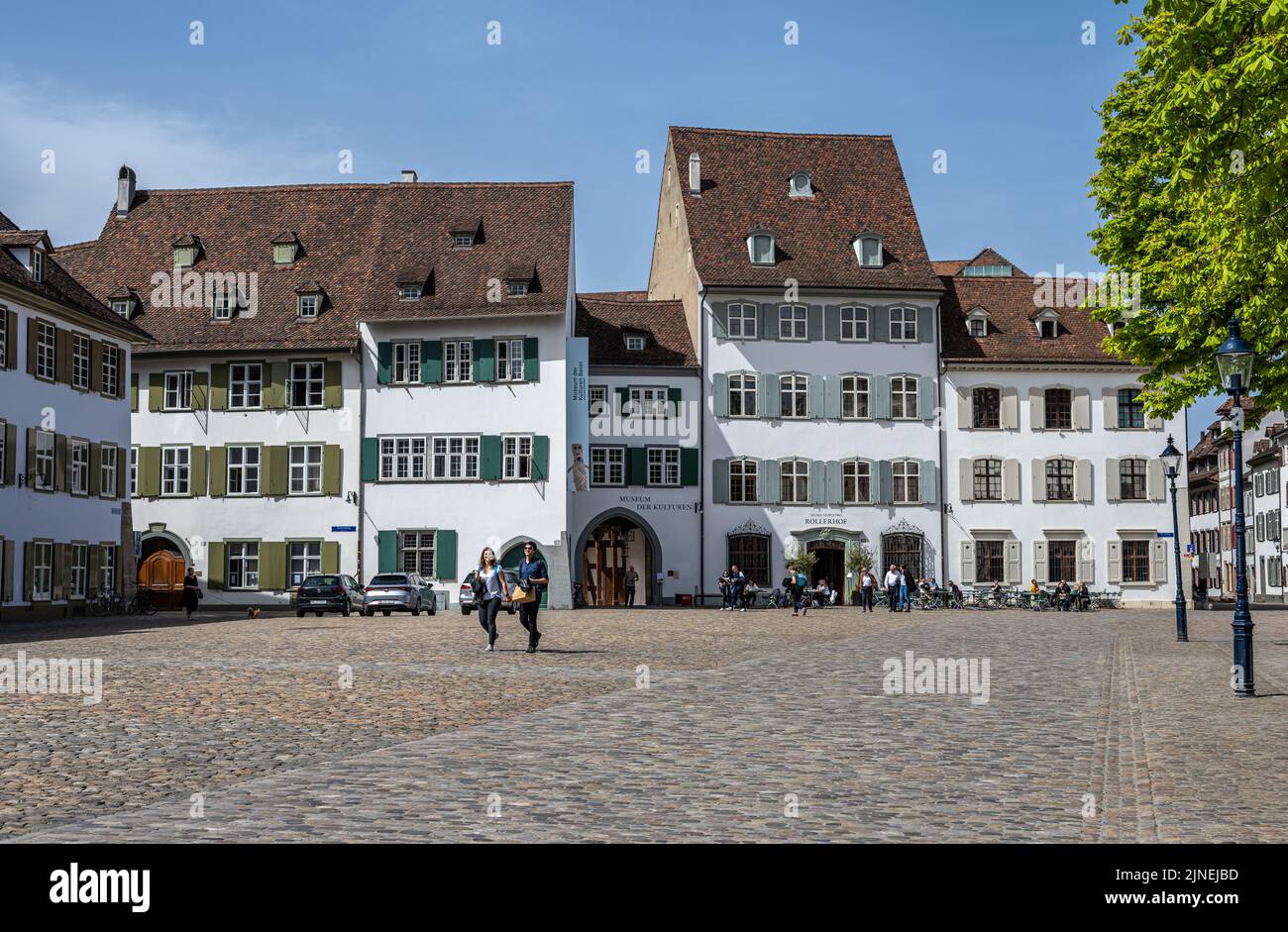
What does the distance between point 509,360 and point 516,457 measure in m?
3.27

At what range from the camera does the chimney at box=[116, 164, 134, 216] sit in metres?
56.8

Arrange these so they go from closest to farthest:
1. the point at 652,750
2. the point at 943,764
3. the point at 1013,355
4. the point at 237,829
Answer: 1. the point at 237,829
2. the point at 943,764
3. the point at 652,750
4. the point at 1013,355

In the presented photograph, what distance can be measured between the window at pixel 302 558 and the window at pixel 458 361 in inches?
289

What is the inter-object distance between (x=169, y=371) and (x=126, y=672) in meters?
35.0

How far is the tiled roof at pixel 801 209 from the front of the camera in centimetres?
5375

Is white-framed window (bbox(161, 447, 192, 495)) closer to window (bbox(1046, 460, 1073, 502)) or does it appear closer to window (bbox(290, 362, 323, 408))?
window (bbox(290, 362, 323, 408))

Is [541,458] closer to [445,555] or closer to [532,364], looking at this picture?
[532,364]

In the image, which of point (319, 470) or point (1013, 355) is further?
point (1013, 355)

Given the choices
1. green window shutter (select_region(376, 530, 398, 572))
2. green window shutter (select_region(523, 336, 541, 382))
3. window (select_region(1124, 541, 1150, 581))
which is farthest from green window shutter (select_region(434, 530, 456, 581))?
window (select_region(1124, 541, 1150, 581))

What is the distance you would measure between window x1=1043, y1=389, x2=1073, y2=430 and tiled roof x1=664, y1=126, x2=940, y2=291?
590cm

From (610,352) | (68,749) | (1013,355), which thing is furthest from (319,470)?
(68,749)

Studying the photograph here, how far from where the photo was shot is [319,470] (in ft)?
167

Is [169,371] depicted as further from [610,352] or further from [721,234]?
[721,234]

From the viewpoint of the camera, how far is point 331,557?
50281 mm
